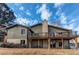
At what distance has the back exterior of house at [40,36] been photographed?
123 inches

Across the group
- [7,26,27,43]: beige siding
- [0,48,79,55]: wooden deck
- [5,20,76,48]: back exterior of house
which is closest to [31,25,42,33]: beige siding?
[5,20,76,48]: back exterior of house

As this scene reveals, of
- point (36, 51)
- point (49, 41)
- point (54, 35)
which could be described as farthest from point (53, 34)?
point (36, 51)

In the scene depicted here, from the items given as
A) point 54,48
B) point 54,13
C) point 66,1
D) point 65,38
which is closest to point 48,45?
point 54,48

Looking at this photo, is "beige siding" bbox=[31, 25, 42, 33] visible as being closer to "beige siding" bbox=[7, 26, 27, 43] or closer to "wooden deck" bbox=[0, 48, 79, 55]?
"beige siding" bbox=[7, 26, 27, 43]

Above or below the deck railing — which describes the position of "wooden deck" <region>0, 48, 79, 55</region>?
below

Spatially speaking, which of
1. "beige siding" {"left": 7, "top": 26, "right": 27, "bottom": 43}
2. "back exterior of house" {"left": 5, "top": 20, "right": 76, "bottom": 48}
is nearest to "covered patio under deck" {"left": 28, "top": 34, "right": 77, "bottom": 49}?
"back exterior of house" {"left": 5, "top": 20, "right": 76, "bottom": 48}

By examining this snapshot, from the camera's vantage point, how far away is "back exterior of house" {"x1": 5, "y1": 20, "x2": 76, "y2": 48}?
3.14m

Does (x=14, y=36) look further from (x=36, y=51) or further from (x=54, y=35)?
(x=54, y=35)

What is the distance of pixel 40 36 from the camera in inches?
124

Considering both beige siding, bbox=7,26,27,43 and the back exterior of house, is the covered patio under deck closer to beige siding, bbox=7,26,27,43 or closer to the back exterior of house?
the back exterior of house

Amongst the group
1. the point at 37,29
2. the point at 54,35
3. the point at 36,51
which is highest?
the point at 37,29

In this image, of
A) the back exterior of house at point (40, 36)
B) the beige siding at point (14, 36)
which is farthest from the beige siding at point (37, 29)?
the beige siding at point (14, 36)

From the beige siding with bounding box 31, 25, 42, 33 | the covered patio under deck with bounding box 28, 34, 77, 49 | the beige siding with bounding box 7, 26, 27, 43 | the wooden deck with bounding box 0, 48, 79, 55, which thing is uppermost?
the beige siding with bounding box 31, 25, 42, 33

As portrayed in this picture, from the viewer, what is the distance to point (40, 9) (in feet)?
10.6
